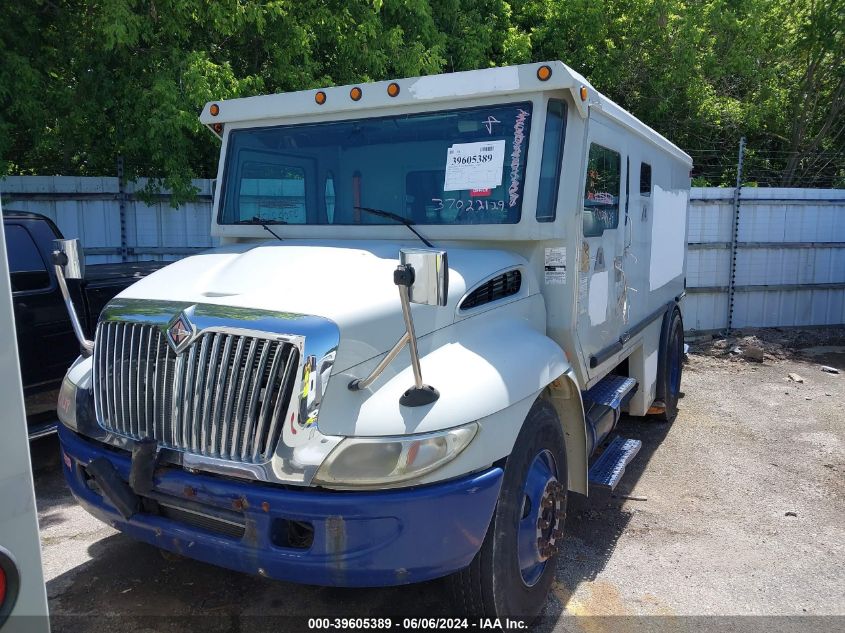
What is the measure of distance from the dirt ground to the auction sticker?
164 centimetres

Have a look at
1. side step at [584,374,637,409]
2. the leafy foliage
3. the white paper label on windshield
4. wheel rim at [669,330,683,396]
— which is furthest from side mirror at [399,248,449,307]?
the leafy foliage

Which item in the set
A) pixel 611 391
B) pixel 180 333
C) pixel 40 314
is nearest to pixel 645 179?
pixel 611 391

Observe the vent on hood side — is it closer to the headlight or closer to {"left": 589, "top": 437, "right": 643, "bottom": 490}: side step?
the headlight

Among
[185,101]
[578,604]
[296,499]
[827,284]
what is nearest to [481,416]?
[296,499]

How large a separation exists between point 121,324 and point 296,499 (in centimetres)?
117

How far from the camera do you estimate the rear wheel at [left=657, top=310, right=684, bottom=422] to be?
6.48m

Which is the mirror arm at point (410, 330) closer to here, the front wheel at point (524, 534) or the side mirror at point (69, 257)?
the front wheel at point (524, 534)

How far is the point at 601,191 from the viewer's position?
→ 13.9 ft

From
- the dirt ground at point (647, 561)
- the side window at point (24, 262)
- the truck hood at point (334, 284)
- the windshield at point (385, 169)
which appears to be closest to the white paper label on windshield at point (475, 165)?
the windshield at point (385, 169)

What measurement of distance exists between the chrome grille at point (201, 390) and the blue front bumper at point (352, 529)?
0.56 ft

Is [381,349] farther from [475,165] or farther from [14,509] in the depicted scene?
[14,509]

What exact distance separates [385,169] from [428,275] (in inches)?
59.3

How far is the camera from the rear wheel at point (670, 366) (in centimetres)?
648

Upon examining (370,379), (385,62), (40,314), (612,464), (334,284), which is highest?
(385,62)
